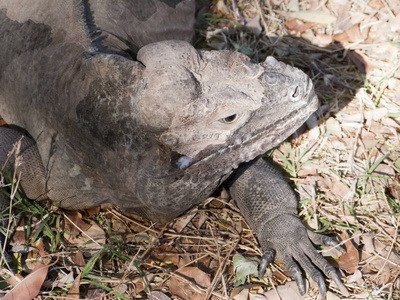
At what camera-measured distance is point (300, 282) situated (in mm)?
3537

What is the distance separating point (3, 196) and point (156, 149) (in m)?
1.52

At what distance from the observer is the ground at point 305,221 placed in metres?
3.54

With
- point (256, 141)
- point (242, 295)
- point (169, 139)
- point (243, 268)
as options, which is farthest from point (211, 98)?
point (242, 295)

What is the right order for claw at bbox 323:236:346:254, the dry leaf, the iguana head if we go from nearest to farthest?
the iguana head < claw at bbox 323:236:346:254 < the dry leaf

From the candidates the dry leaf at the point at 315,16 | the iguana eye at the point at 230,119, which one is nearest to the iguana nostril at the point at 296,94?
the iguana eye at the point at 230,119

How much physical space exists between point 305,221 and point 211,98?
168 centimetres

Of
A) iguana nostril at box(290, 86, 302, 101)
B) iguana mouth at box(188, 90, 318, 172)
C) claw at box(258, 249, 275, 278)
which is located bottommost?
claw at box(258, 249, 275, 278)

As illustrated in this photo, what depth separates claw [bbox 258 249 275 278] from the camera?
3596 mm

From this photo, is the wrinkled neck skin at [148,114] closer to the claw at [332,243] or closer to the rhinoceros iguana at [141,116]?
the rhinoceros iguana at [141,116]

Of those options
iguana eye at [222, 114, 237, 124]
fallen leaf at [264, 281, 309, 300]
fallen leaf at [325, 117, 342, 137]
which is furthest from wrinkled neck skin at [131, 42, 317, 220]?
fallen leaf at [325, 117, 342, 137]

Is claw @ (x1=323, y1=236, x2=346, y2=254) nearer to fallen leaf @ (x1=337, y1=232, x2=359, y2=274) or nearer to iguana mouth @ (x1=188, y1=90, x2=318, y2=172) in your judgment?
fallen leaf @ (x1=337, y1=232, x2=359, y2=274)

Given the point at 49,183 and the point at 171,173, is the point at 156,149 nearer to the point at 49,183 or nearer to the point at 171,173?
the point at 171,173

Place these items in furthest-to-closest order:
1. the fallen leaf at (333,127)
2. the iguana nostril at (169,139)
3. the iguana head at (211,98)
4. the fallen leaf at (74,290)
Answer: the fallen leaf at (333,127), the fallen leaf at (74,290), the iguana nostril at (169,139), the iguana head at (211,98)

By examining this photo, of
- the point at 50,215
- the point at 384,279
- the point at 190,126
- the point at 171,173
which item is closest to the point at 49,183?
the point at 50,215
